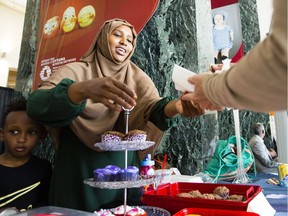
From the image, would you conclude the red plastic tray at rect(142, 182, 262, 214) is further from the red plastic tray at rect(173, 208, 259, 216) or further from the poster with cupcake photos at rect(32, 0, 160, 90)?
the poster with cupcake photos at rect(32, 0, 160, 90)

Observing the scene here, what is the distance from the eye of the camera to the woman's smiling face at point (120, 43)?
104 cm

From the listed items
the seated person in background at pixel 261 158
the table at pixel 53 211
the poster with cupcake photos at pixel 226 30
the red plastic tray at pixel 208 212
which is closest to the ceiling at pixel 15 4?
the poster with cupcake photos at pixel 226 30

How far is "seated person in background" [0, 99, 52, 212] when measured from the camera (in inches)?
39.3

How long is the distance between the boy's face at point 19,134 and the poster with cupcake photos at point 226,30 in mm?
1858

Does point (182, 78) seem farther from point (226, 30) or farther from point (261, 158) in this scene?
point (226, 30)

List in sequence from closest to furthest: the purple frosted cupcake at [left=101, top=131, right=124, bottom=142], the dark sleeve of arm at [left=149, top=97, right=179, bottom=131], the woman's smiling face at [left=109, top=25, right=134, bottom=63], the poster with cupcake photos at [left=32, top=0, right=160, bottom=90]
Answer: the purple frosted cupcake at [left=101, top=131, right=124, bottom=142]
the dark sleeve of arm at [left=149, top=97, right=179, bottom=131]
the woman's smiling face at [left=109, top=25, right=134, bottom=63]
the poster with cupcake photos at [left=32, top=0, right=160, bottom=90]

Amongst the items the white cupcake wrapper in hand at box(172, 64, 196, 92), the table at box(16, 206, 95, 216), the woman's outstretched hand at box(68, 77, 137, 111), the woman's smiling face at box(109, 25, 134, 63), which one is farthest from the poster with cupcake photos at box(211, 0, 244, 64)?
the table at box(16, 206, 95, 216)

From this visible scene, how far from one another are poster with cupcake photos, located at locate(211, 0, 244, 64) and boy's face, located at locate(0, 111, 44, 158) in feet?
6.09

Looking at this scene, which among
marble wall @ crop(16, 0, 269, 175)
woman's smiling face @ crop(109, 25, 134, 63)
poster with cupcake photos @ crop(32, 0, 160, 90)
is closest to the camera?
woman's smiling face @ crop(109, 25, 134, 63)

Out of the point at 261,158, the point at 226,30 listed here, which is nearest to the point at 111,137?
the point at 261,158

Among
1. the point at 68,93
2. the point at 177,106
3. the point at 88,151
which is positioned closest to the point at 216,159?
the point at 177,106

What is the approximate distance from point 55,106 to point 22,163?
507mm

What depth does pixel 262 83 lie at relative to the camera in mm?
358

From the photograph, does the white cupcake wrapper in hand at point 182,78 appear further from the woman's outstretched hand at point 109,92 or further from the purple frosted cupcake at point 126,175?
the purple frosted cupcake at point 126,175
